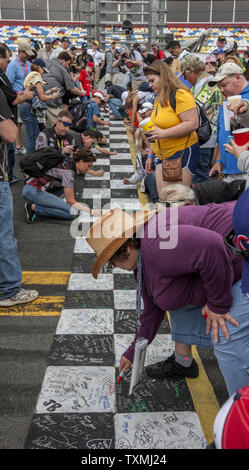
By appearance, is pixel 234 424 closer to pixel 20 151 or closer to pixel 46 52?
pixel 20 151

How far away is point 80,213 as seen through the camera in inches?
210

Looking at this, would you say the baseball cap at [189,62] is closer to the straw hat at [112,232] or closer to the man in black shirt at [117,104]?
the straw hat at [112,232]

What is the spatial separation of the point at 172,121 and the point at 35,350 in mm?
2260

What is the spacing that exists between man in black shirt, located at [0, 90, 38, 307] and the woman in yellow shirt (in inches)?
49.8

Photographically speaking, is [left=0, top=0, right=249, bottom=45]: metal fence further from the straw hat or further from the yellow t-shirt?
the straw hat

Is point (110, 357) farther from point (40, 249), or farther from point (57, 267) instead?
point (40, 249)

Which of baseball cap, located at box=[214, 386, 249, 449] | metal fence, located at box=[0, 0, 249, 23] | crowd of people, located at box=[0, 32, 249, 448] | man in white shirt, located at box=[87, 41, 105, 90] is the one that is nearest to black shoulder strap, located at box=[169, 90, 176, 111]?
crowd of people, located at box=[0, 32, 249, 448]

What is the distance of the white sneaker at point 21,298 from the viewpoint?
3.40 metres

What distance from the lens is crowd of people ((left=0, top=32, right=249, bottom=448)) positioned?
1.87 m

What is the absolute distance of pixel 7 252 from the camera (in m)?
3.31

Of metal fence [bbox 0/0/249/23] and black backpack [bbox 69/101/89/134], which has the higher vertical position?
metal fence [bbox 0/0/249/23]

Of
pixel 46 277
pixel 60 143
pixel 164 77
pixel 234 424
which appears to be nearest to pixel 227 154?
pixel 164 77

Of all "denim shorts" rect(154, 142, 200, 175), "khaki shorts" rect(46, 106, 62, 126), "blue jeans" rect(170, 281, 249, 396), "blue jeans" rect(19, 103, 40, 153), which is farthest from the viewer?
"khaki shorts" rect(46, 106, 62, 126)
